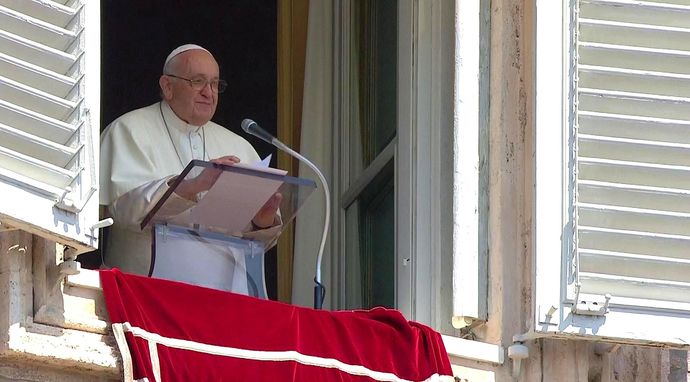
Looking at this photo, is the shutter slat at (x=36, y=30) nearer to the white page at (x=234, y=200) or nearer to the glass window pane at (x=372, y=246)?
the white page at (x=234, y=200)

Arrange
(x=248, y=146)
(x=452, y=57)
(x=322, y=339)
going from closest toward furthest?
1. (x=322, y=339)
2. (x=452, y=57)
3. (x=248, y=146)

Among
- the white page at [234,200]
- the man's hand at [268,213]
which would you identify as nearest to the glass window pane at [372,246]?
the man's hand at [268,213]

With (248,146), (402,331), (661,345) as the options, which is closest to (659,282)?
(661,345)

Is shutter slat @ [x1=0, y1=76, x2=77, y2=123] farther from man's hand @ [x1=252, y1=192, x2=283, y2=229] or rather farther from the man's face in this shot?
the man's face

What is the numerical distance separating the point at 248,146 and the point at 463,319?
1.17 m

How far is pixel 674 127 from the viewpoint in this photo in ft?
25.0

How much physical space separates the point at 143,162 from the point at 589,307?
143 cm

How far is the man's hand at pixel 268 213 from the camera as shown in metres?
7.57

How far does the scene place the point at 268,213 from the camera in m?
7.64

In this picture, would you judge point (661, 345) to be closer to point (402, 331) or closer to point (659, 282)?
point (659, 282)

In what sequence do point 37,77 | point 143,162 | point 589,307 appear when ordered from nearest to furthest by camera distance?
1. point 37,77
2. point 589,307
3. point 143,162

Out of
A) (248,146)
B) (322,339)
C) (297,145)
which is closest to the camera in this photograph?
(322,339)

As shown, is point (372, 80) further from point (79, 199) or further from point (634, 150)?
point (79, 199)

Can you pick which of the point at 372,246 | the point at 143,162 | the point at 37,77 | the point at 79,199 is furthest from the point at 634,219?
the point at 37,77
